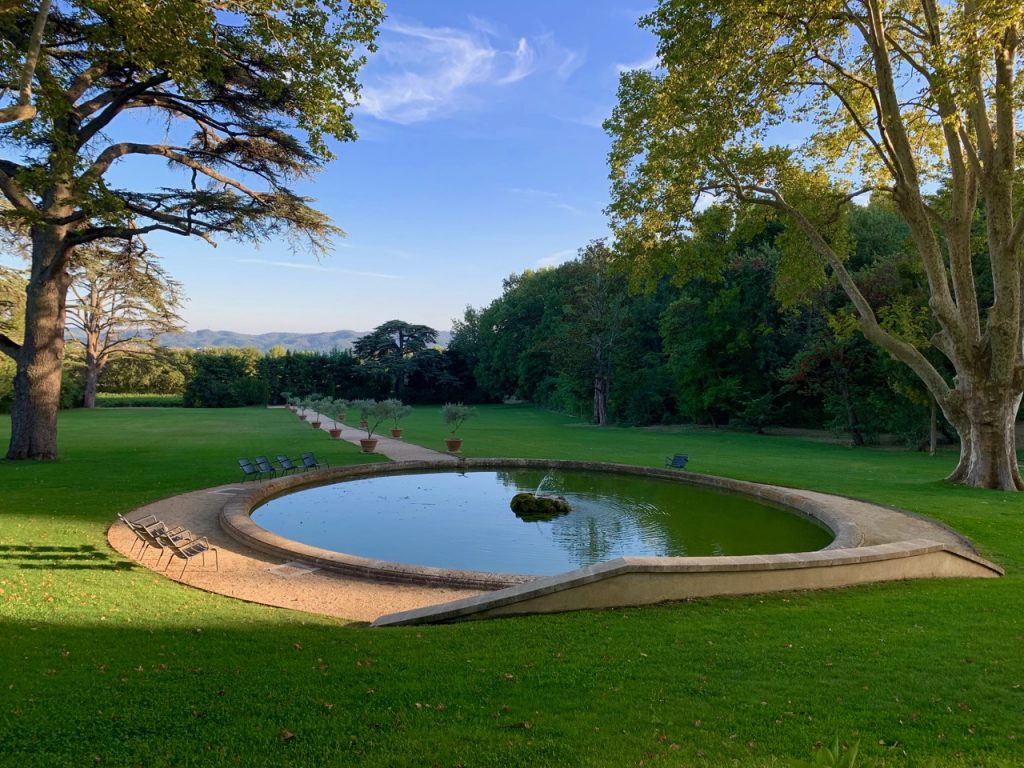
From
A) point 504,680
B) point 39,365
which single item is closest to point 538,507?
point 504,680

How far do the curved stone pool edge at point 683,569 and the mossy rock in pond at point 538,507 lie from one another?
4.59 metres

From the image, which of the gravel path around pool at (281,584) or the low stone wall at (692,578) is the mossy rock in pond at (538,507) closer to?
the gravel path around pool at (281,584)

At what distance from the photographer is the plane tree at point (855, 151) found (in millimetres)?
12609

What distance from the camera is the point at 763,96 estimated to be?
1392cm

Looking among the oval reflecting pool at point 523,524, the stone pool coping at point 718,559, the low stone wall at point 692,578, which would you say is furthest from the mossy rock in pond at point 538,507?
the low stone wall at point 692,578

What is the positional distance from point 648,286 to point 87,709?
15.9 metres

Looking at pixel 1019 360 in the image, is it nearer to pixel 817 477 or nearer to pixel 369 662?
pixel 817 477

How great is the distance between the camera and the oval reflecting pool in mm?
9938

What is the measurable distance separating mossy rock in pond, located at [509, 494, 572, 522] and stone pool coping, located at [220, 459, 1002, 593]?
440 centimetres

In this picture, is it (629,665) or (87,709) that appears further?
(629,665)

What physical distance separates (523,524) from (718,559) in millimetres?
5155

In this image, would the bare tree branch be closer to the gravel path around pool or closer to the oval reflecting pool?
the gravel path around pool

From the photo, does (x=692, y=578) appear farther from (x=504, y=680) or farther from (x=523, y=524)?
(x=523, y=524)

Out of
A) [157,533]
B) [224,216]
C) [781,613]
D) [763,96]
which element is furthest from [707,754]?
[224,216]
